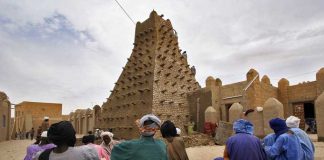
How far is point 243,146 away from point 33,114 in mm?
45111

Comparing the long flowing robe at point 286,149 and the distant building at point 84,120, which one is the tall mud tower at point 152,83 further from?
the long flowing robe at point 286,149

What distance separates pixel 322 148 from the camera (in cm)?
1082

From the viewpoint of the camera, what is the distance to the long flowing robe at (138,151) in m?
3.43

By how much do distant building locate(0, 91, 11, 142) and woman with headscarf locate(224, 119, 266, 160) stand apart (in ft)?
86.5

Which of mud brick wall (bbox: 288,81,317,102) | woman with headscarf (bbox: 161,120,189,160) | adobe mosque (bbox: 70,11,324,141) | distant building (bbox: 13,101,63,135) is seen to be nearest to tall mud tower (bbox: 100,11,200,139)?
adobe mosque (bbox: 70,11,324,141)

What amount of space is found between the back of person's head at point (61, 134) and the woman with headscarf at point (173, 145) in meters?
1.72

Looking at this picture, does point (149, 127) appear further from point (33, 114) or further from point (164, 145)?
point (33, 114)

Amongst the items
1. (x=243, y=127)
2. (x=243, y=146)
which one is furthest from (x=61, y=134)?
(x=243, y=127)

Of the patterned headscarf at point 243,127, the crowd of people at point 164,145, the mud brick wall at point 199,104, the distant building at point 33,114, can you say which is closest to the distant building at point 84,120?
the distant building at point 33,114

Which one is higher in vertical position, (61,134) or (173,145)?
(61,134)

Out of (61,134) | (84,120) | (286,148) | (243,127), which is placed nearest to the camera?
(61,134)

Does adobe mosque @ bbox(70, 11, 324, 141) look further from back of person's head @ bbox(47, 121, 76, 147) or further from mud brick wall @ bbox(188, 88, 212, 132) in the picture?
back of person's head @ bbox(47, 121, 76, 147)

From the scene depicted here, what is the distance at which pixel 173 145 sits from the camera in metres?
4.50

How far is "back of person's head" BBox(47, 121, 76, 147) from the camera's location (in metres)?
2.95
